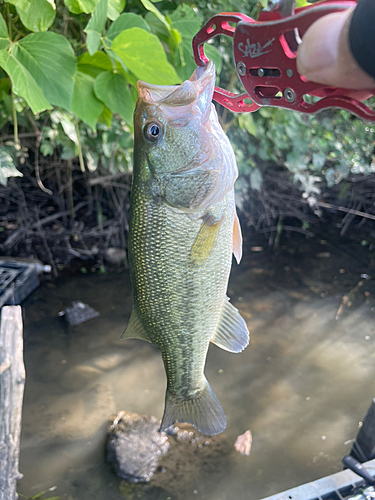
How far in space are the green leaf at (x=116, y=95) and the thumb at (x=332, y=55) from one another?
3.46 feet

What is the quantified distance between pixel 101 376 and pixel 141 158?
8.84 ft

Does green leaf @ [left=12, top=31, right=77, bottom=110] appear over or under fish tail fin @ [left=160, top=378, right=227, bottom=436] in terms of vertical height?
over

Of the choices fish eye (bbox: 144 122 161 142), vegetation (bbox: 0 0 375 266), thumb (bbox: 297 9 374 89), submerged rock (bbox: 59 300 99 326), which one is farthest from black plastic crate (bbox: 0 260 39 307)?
thumb (bbox: 297 9 374 89)

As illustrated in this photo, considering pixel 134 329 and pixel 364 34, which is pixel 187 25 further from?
pixel 364 34

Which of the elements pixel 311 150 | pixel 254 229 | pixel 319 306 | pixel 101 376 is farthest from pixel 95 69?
pixel 254 229

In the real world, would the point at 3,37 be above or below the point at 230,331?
above

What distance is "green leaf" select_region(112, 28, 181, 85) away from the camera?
122 cm

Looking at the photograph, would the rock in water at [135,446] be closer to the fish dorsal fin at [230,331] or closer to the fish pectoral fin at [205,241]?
the fish dorsal fin at [230,331]

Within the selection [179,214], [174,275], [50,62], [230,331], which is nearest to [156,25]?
[50,62]

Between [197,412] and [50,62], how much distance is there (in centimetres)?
121

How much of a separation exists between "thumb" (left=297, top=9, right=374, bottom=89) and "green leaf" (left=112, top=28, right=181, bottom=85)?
2.80ft

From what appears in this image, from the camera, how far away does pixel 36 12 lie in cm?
129

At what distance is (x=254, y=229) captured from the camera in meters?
5.85

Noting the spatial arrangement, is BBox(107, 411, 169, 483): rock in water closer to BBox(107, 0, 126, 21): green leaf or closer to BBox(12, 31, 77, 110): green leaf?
BBox(12, 31, 77, 110): green leaf
